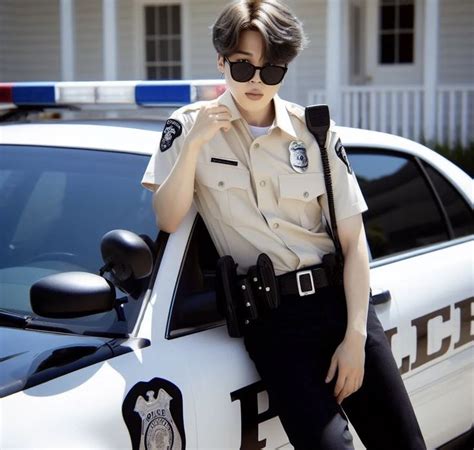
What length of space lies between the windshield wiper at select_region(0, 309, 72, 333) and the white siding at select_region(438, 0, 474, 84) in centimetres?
1125

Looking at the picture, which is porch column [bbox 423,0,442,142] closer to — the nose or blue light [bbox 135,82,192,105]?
blue light [bbox 135,82,192,105]

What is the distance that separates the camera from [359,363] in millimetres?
2363

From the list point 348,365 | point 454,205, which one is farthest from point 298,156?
point 454,205

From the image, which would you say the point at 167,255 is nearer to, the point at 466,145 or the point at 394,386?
the point at 394,386

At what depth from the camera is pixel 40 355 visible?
7.12 feet

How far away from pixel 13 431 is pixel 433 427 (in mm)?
1788

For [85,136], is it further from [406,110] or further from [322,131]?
[406,110]

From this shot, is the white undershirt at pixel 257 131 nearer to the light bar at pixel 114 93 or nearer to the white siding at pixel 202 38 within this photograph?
the light bar at pixel 114 93

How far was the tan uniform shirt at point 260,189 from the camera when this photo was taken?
2.39 m

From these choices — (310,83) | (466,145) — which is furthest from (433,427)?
(310,83)

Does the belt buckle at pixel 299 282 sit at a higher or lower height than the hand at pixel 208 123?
lower

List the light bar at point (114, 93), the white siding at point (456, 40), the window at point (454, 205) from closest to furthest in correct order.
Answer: the light bar at point (114, 93), the window at point (454, 205), the white siding at point (456, 40)

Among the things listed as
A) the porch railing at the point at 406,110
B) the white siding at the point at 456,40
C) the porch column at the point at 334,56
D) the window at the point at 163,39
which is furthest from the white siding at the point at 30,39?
the white siding at the point at 456,40

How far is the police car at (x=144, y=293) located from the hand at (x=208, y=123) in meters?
0.28
